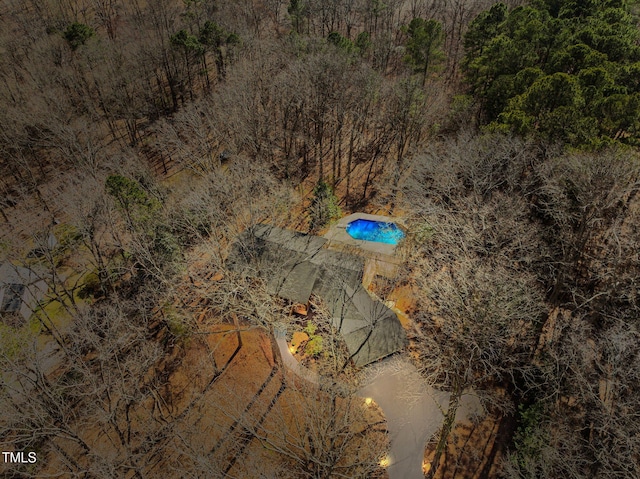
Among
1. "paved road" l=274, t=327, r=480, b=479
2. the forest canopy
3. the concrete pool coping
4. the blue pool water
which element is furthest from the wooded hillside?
the blue pool water

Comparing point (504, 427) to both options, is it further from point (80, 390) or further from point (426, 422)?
point (80, 390)

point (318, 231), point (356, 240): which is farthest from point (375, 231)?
point (318, 231)

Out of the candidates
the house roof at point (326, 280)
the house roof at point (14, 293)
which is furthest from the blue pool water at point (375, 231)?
the house roof at point (14, 293)

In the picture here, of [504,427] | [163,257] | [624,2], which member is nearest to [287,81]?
[163,257]

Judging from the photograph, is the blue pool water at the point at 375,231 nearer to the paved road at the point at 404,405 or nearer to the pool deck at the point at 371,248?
the pool deck at the point at 371,248

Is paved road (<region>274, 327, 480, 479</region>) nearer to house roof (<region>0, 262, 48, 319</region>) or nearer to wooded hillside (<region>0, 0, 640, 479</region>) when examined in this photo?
wooded hillside (<region>0, 0, 640, 479</region>)
